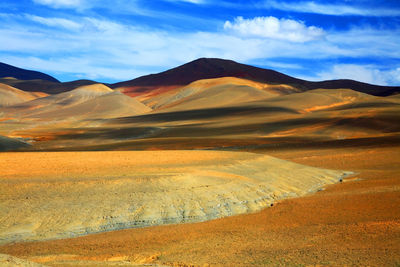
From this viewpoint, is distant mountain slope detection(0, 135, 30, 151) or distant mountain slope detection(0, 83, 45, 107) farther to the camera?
distant mountain slope detection(0, 83, 45, 107)

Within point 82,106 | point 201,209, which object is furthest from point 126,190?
point 82,106

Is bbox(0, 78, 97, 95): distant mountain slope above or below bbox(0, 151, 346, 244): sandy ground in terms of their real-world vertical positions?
above

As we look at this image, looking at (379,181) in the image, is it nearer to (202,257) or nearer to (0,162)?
(202,257)

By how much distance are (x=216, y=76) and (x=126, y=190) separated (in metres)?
158

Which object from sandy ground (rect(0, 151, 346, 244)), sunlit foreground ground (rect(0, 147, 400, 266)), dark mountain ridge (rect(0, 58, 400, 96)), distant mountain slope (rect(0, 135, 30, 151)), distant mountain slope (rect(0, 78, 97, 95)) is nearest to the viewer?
sunlit foreground ground (rect(0, 147, 400, 266))

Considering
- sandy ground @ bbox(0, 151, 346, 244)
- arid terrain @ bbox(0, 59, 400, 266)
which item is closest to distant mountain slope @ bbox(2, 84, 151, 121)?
arid terrain @ bbox(0, 59, 400, 266)

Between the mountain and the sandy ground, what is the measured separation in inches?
5307

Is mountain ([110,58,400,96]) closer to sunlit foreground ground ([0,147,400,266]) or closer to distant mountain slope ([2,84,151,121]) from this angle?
distant mountain slope ([2,84,151,121])

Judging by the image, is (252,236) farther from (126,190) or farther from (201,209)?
(126,190)

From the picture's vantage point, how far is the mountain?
529 feet

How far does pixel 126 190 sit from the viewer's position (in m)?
16.7

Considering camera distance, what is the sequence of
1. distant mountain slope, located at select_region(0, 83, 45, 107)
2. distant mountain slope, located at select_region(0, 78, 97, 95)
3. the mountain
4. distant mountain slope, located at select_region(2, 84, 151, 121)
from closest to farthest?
1. distant mountain slope, located at select_region(2, 84, 151, 121)
2. distant mountain slope, located at select_region(0, 83, 45, 107)
3. the mountain
4. distant mountain slope, located at select_region(0, 78, 97, 95)

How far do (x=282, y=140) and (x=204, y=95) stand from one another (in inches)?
3098

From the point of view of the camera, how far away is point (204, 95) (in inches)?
5007
